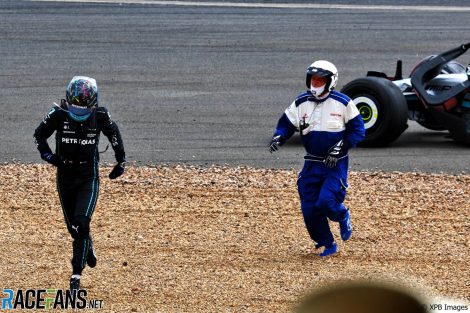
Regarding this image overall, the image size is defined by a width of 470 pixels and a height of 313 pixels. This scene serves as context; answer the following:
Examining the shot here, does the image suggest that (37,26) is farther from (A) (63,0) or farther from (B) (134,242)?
(B) (134,242)

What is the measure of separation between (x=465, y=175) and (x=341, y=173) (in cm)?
440

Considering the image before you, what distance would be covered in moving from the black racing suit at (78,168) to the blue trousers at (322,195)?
1.89 metres

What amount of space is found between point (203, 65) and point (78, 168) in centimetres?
1434

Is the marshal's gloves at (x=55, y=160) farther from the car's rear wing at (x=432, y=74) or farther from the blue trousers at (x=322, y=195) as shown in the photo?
the car's rear wing at (x=432, y=74)

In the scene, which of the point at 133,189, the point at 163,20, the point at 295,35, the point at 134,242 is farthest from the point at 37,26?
the point at 134,242

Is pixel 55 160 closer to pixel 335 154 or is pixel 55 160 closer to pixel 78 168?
pixel 78 168

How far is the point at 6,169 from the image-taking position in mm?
12344

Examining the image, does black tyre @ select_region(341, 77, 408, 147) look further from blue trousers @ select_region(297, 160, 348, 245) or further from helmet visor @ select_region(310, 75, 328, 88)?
helmet visor @ select_region(310, 75, 328, 88)

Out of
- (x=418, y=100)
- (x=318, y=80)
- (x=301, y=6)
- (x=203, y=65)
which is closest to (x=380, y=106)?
(x=418, y=100)

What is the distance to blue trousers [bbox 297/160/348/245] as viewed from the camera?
320 inches

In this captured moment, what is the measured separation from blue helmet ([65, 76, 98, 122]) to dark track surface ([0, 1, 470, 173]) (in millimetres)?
5944

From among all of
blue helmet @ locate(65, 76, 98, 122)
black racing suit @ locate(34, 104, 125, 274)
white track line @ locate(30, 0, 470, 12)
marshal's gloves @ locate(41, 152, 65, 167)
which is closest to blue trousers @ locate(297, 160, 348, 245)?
black racing suit @ locate(34, 104, 125, 274)

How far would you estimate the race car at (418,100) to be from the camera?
44.6 feet

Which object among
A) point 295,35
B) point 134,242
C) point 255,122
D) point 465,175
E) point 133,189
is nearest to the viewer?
point 134,242
